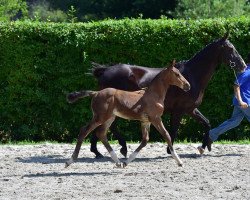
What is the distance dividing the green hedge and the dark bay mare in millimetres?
2478

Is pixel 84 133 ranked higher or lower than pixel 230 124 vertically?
lower

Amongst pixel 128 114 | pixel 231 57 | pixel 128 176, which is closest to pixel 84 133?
pixel 128 114

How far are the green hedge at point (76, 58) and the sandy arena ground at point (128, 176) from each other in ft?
5.62

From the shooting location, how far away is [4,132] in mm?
15719

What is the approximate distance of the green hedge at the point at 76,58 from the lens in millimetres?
15180

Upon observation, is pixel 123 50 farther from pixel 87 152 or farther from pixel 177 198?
pixel 177 198

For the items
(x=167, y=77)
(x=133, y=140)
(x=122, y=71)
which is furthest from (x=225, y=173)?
(x=133, y=140)

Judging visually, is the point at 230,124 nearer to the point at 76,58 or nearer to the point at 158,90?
the point at 158,90

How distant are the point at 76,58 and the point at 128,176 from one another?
5451mm

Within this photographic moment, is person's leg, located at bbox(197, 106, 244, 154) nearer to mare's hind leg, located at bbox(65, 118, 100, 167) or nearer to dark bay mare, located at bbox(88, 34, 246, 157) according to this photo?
dark bay mare, located at bbox(88, 34, 246, 157)

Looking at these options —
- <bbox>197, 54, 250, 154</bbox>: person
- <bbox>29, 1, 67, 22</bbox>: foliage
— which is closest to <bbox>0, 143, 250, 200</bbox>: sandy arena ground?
<bbox>197, 54, 250, 154</bbox>: person

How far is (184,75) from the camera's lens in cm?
1268

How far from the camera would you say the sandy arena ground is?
8.90 metres

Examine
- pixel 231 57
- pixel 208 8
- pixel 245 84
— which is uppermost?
pixel 208 8
